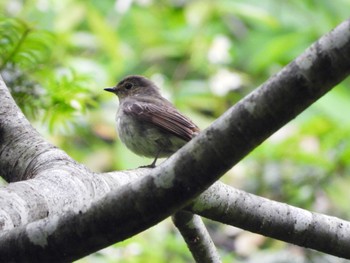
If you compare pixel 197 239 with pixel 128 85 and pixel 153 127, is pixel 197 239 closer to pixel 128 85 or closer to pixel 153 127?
pixel 153 127

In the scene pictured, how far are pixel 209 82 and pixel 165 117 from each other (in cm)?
191

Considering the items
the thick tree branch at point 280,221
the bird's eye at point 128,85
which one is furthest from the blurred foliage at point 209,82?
the thick tree branch at point 280,221

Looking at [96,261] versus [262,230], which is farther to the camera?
[96,261]

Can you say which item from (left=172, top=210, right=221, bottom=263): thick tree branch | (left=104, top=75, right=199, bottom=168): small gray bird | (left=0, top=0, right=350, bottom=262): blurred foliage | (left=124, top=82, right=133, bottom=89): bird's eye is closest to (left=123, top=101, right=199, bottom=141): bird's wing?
(left=104, top=75, right=199, bottom=168): small gray bird

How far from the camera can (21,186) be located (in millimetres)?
2777

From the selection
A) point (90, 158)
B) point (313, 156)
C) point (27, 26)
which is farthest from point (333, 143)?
point (27, 26)

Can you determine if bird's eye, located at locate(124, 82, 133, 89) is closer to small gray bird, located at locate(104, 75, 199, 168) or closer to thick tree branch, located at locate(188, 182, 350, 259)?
small gray bird, located at locate(104, 75, 199, 168)

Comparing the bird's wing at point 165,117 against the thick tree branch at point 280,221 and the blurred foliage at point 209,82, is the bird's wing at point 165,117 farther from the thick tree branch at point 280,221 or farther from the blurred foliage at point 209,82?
the thick tree branch at point 280,221

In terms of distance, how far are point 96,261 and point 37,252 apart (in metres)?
2.90

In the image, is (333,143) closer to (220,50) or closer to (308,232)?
(220,50)

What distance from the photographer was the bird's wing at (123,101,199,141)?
4.93 metres

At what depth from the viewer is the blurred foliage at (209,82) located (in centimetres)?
595

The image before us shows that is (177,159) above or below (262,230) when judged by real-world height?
below

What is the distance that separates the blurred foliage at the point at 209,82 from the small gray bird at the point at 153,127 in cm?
24
